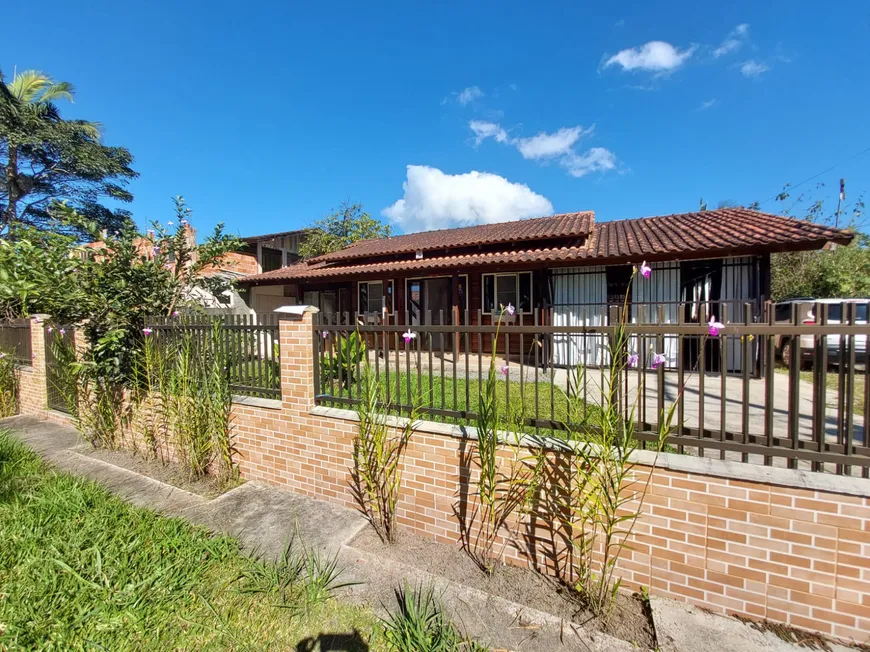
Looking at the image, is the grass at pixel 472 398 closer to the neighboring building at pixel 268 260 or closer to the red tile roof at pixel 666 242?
the red tile roof at pixel 666 242

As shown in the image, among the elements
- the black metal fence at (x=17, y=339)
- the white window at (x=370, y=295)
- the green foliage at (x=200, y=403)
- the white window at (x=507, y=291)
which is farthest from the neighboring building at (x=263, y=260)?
the white window at (x=507, y=291)

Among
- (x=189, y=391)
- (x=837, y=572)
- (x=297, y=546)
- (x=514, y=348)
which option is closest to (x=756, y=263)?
(x=514, y=348)

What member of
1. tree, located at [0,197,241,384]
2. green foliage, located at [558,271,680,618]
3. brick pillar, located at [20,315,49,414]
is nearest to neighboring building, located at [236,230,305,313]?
brick pillar, located at [20,315,49,414]

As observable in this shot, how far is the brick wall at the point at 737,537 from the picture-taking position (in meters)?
1.90

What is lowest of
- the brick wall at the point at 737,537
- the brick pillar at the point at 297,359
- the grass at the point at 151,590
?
the grass at the point at 151,590

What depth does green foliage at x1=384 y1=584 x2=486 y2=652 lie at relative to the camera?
199 centimetres

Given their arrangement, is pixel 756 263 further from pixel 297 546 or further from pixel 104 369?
pixel 104 369

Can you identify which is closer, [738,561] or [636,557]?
[738,561]

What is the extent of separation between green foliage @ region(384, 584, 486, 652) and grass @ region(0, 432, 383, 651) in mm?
101

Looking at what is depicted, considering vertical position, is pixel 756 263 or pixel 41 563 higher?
pixel 756 263

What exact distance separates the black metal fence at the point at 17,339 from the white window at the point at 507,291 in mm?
10141

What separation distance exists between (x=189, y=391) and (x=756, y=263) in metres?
10.8

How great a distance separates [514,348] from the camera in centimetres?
1109

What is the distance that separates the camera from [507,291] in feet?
36.6
